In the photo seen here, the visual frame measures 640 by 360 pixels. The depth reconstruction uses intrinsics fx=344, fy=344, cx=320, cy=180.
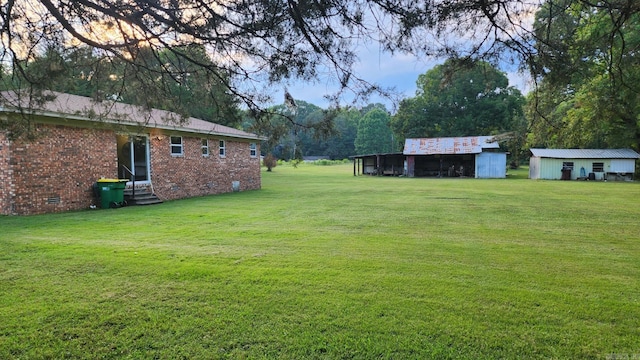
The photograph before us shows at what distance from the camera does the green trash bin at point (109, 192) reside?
10.9 m

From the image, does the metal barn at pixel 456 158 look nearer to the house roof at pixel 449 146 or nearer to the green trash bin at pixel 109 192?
the house roof at pixel 449 146

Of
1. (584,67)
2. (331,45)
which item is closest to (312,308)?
(331,45)

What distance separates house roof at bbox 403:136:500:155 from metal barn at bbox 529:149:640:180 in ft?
13.4

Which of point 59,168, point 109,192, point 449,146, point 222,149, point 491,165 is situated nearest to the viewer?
point 59,168

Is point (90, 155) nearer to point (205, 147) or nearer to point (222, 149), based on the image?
point (205, 147)

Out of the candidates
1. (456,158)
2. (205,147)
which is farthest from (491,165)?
(205,147)

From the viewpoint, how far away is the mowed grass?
2766 millimetres

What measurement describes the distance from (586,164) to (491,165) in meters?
6.68

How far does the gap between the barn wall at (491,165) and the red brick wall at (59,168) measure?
28.3 meters

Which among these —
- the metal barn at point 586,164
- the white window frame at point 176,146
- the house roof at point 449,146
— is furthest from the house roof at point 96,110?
the metal barn at point 586,164

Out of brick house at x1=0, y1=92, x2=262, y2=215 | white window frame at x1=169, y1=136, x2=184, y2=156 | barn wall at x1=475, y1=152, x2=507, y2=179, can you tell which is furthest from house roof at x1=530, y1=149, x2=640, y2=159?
white window frame at x1=169, y1=136, x2=184, y2=156

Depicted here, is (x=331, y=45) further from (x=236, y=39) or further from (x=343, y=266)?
(x=343, y=266)

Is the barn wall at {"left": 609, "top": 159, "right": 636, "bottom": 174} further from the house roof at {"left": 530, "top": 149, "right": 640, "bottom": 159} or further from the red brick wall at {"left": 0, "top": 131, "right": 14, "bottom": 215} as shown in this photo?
the red brick wall at {"left": 0, "top": 131, "right": 14, "bottom": 215}

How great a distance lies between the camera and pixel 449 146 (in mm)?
32562
